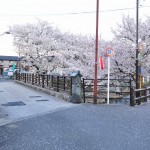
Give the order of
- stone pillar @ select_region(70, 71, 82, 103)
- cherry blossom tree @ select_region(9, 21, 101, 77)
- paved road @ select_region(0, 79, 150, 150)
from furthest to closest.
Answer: cherry blossom tree @ select_region(9, 21, 101, 77) → stone pillar @ select_region(70, 71, 82, 103) → paved road @ select_region(0, 79, 150, 150)

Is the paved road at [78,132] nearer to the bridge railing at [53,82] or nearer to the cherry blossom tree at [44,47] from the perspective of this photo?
the bridge railing at [53,82]

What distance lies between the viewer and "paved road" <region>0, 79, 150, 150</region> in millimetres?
5906

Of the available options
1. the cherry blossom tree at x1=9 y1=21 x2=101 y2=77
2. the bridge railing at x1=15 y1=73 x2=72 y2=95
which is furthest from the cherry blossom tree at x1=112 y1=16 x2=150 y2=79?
the cherry blossom tree at x1=9 y1=21 x2=101 y2=77

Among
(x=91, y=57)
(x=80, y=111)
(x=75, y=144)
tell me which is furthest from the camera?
→ (x=91, y=57)

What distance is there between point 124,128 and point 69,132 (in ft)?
5.58

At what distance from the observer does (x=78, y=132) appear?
7168 mm

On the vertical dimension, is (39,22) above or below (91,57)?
above

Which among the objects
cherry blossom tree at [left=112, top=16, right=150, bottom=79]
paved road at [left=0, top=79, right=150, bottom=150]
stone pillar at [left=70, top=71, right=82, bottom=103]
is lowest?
paved road at [left=0, top=79, right=150, bottom=150]

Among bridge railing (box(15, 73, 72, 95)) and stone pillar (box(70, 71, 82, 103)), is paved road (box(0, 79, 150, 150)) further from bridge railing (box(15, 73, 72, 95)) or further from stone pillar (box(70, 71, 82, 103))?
bridge railing (box(15, 73, 72, 95))

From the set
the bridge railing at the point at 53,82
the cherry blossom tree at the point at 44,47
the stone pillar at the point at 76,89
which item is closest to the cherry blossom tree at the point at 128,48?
the bridge railing at the point at 53,82

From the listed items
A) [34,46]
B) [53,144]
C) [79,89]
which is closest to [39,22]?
[34,46]

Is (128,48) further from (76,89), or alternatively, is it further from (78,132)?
(78,132)

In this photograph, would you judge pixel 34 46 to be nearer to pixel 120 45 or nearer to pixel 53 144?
pixel 120 45

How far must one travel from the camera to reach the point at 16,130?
24.6 ft
